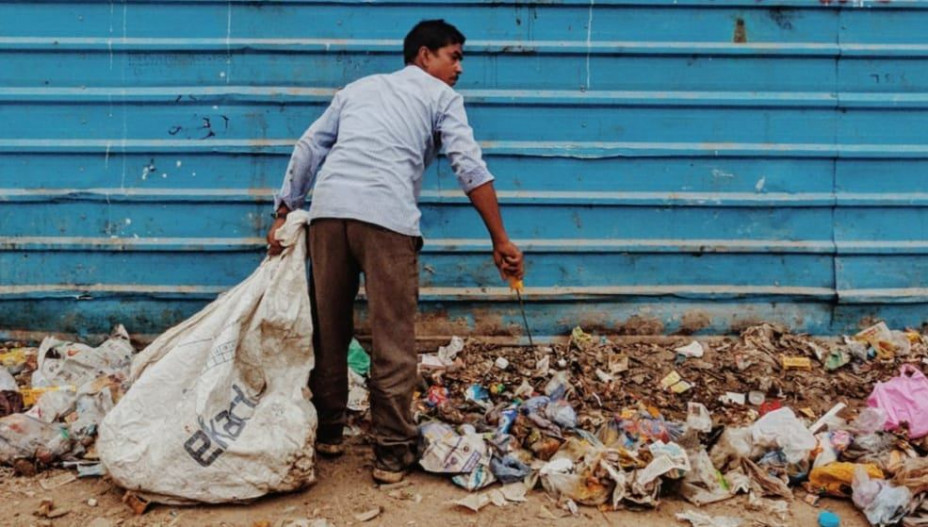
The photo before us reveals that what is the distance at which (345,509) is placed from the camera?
343 centimetres

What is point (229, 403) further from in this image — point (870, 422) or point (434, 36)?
point (870, 422)

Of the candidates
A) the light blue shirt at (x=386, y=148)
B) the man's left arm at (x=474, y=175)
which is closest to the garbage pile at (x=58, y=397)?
the light blue shirt at (x=386, y=148)

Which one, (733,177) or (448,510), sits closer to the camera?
(448,510)

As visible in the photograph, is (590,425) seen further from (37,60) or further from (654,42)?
(37,60)

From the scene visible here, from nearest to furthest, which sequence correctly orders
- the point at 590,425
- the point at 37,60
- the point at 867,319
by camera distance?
the point at 590,425, the point at 37,60, the point at 867,319

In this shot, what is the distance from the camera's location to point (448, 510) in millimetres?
3441

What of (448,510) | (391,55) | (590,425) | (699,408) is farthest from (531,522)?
(391,55)

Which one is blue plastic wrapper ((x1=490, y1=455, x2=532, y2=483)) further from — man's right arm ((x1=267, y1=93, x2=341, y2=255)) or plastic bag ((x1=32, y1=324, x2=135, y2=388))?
plastic bag ((x1=32, y1=324, x2=135, y2=388))

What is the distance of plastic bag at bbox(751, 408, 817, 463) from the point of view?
3727mm

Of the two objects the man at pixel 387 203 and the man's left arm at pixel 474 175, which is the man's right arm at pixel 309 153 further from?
the man's left arm at pixel 474 175

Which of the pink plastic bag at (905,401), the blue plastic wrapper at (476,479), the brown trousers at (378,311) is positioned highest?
the brown trousers at (378,311)

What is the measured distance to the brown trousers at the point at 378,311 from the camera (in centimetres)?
344

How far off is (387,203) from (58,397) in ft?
6.00

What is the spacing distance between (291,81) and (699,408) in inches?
98.0
